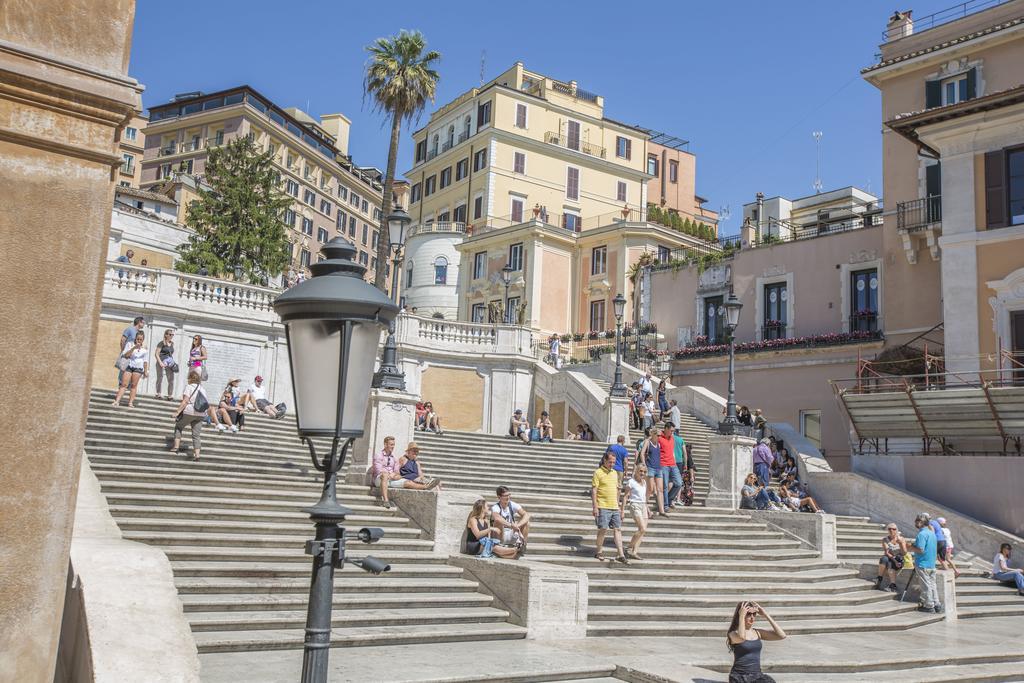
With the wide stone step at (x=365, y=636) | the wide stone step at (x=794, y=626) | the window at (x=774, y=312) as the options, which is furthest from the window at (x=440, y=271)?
the wide stone step at (x=365, y=636)

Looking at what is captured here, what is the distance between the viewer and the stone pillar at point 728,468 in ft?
64.8

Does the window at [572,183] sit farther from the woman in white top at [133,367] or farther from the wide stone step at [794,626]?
the wide stone step at [794,626]

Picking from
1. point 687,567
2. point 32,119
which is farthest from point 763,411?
point 32,119

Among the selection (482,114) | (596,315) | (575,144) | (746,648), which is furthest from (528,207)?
(746,648)

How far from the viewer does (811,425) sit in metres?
33.1

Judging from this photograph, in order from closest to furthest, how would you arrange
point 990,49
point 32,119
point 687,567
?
1. point 32,119
2. point 687,567
3. point 990,49

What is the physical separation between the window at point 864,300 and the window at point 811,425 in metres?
3.35

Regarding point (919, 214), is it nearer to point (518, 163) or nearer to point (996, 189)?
point (996, 189)

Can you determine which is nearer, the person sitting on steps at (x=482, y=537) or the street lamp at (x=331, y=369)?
the street lamp at (x=331, y=369)

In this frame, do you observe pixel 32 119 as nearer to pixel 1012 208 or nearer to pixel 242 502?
pixel 242 502

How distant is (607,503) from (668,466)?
440cm

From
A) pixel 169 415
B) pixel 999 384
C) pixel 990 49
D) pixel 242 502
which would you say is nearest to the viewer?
pixel 242 502

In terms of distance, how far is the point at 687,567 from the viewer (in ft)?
48.5

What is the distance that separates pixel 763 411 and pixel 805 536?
17.1m
